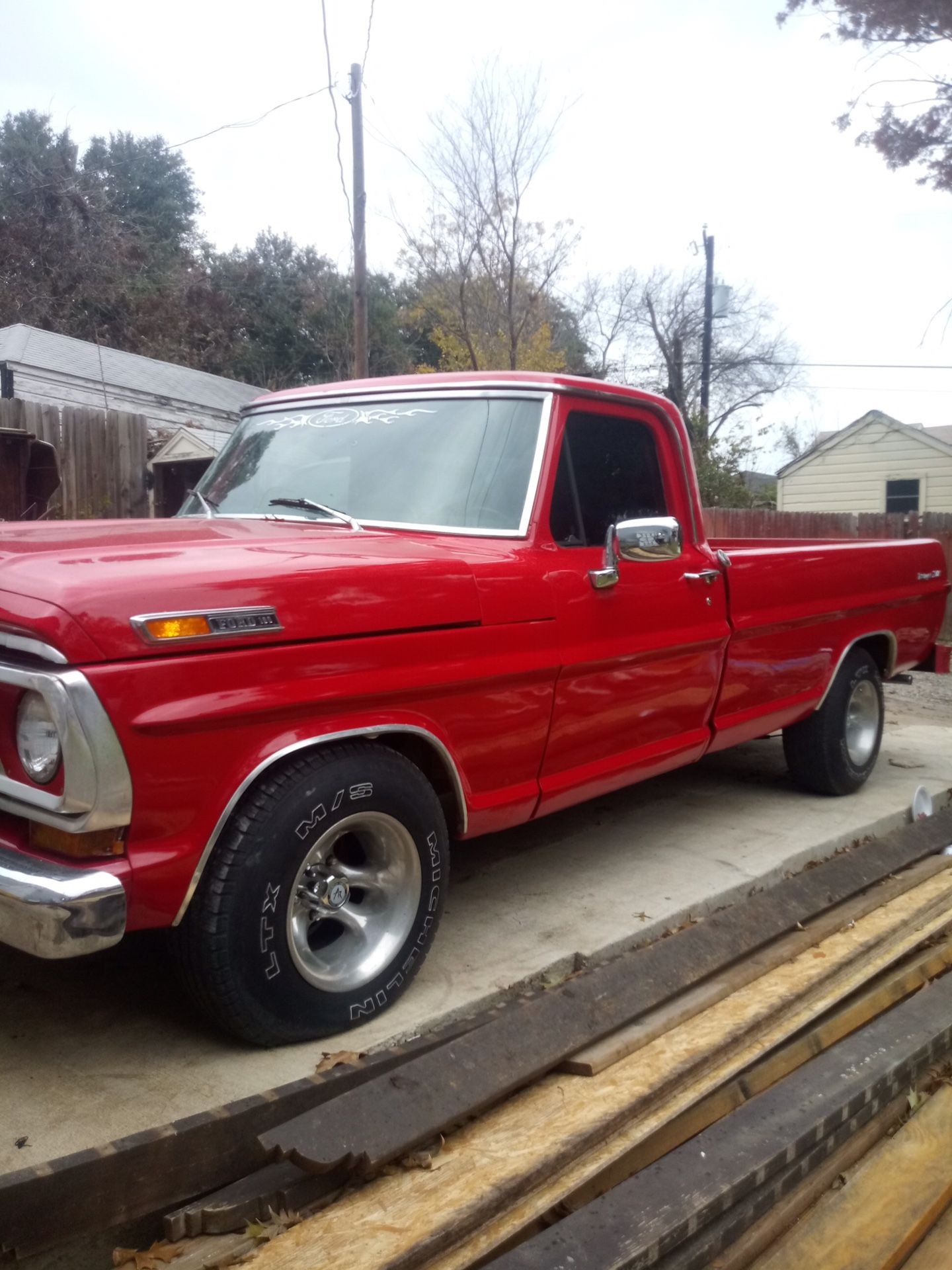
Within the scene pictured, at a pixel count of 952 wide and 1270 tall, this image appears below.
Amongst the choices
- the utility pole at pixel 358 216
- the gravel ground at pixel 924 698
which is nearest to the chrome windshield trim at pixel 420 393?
the gravel ground at pixel 924 698

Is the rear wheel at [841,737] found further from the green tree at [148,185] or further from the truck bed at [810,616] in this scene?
the green tree at [148,185]

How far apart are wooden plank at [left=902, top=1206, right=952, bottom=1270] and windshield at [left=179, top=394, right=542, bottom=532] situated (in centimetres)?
220

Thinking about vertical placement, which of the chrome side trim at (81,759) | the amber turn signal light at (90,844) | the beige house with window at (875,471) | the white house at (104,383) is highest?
the white house at (104,383)

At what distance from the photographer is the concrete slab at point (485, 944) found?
2.51 m

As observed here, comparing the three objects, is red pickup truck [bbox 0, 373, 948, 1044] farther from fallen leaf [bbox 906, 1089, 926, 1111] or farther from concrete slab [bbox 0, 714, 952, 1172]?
fallen leaf [bbox 906, 1089, 926, 1111]

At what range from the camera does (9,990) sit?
2.99 m

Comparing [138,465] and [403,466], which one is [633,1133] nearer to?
[403,466]

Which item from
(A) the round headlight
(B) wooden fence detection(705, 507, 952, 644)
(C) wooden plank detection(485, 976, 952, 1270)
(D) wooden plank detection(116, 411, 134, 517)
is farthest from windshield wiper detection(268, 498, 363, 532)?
(B) wooden fence detection(705, 507, 952, 644)

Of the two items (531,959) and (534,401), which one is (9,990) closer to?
(531,959)

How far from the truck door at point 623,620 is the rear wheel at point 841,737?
119 cm

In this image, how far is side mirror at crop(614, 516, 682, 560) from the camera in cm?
351

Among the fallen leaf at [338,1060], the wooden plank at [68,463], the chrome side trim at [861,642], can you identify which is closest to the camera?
the fallen leaf at [338,1060]

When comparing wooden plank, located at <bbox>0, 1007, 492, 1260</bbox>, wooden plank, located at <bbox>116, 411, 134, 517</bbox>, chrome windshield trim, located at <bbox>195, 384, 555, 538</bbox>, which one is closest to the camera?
wooden plank, located at <bbox>0, 1007, 492, 1260</bbox>

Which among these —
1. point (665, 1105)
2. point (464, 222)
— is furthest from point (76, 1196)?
point (464, 222)
